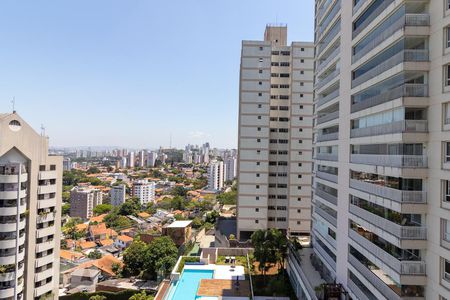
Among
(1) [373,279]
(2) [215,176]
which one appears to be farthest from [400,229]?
(2) [215,176]

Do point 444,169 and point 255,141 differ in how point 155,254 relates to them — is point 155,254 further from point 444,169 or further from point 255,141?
point 444,169

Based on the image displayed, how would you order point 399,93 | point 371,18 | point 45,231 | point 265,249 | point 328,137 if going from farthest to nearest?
point 265,249 → point 45,231 → point 328,137 → point 371,18 → point 399,93

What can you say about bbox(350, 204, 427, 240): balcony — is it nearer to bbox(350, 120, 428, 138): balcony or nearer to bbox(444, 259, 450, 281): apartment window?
bbox(444, 259, 450, 281): apartment window

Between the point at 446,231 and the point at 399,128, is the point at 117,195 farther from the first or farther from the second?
the point at 446,231

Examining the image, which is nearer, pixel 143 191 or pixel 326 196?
pixel 326 196

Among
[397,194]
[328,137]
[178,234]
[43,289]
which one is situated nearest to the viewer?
[397,194]

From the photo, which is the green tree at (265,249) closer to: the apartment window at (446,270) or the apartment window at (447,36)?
the apartment window at (446,270)

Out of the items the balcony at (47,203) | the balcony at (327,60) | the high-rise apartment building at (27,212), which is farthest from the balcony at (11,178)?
the balcony at (327,60)
